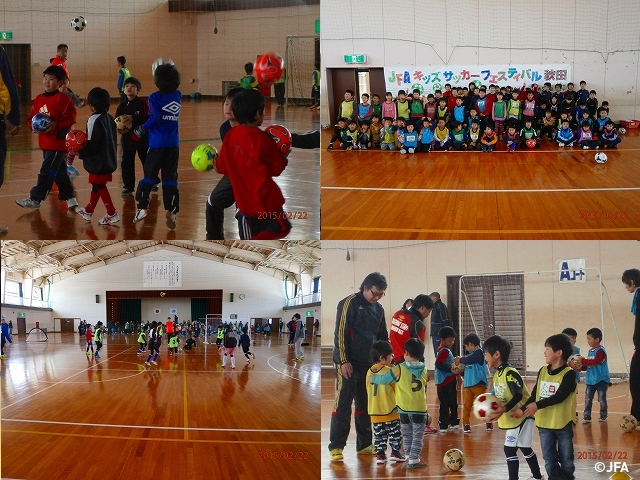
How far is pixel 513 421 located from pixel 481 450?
0.79ft

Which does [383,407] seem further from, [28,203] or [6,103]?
[6,103]

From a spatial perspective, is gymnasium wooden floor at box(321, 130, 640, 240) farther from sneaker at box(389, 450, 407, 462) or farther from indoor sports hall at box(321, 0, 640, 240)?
sneaker at box(389, 450, 407, 462)

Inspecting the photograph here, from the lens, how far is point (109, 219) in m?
3.73

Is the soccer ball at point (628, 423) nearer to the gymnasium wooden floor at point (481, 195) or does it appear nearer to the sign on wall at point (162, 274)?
the gymnasium wooden floor at point (481, 195)

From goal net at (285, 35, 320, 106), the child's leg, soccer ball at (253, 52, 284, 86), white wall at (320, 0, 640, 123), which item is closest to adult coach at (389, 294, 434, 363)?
the child's leg

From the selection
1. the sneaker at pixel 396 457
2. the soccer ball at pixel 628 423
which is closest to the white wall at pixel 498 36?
the sneaker at pixel 396 457

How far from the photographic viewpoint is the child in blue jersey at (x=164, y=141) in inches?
141

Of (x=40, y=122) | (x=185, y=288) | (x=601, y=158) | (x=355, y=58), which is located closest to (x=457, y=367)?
(x=185, y=288)

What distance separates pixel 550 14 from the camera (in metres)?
7.75

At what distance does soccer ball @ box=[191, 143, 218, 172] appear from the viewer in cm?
348

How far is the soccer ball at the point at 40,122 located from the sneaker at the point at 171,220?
29.7 inches

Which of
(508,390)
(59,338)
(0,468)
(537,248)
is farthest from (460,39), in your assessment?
(0,468)

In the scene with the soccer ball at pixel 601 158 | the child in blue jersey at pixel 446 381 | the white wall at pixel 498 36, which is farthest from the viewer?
the white wall at pixel 498 36

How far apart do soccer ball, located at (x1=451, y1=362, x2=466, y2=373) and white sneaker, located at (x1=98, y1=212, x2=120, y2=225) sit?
197 cm
